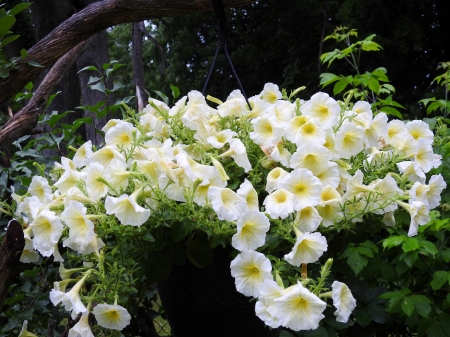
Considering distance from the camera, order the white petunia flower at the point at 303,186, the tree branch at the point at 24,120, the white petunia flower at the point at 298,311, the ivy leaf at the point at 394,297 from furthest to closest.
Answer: the ivy leaf at the point at 394,297 → the tree branch at the point at 24,120 → the white petunia flower at the point at 303,186 → the white petunia flower at the point at 298,311

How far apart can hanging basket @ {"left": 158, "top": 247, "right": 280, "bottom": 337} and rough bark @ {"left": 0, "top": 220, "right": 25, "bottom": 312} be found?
1.11 feet

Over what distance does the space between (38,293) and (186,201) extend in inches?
33.7

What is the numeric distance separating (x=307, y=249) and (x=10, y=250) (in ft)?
1.68

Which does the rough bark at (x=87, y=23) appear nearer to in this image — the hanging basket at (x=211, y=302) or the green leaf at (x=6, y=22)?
the green leaf at (x=6, y=22)

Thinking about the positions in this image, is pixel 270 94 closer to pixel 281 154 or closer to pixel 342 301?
pixel 281 154

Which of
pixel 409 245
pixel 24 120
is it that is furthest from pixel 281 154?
pixel 409 245

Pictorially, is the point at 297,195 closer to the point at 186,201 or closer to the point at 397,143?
the point at 186,201

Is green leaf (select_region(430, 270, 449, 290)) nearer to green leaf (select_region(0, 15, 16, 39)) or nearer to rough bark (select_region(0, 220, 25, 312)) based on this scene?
rough bark (select_region(0, 220, 25, 312))

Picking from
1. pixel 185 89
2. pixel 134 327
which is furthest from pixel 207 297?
pixel 185 89

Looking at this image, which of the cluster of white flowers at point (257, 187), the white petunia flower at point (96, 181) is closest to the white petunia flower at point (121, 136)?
the cluster of white flowers at point (257, 187)

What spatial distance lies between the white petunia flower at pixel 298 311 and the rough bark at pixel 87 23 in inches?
34.5

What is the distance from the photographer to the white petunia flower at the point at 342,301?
80cm

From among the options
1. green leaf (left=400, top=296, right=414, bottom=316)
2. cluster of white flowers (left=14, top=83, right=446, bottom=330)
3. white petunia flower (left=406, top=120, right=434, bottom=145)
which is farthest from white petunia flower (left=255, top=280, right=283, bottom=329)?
green leaf (left=400, top=296, right=414, bottom=316)

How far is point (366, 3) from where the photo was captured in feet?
20.2
